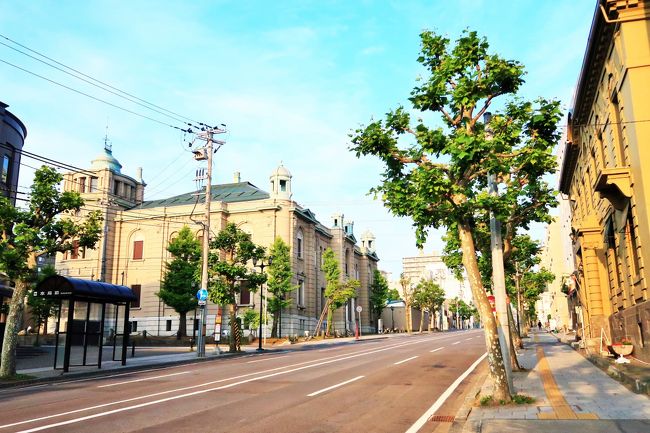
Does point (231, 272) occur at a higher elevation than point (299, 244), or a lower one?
lower

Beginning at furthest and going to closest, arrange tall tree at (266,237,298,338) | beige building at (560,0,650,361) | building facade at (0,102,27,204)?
tall tree at (266,237,298,338) < building facade at (0,102,27,204) < beige building at (560,0,650,361)

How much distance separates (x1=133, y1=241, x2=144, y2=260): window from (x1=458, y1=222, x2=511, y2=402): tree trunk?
52.2 m

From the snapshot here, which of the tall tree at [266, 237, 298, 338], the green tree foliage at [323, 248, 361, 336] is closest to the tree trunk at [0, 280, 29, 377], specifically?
the tall tree at [266, 237, 298, 338]

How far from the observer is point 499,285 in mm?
11992

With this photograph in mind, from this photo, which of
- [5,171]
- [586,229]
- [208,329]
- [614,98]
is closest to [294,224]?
[208,329]

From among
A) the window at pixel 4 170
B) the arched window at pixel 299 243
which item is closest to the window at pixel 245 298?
the arched window at pixel 299 243

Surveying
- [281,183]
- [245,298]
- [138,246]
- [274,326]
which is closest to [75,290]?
[274,326]

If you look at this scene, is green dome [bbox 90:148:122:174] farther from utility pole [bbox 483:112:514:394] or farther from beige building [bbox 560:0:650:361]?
utility pole [bbox 483:112:514:394]

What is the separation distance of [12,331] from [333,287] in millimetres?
43151

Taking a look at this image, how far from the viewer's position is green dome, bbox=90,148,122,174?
60094 mm

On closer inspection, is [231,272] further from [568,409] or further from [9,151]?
[568,409]

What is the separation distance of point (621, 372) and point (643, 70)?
8382mm

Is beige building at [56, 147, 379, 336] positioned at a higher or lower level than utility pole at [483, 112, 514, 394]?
higher

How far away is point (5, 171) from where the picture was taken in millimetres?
31859
